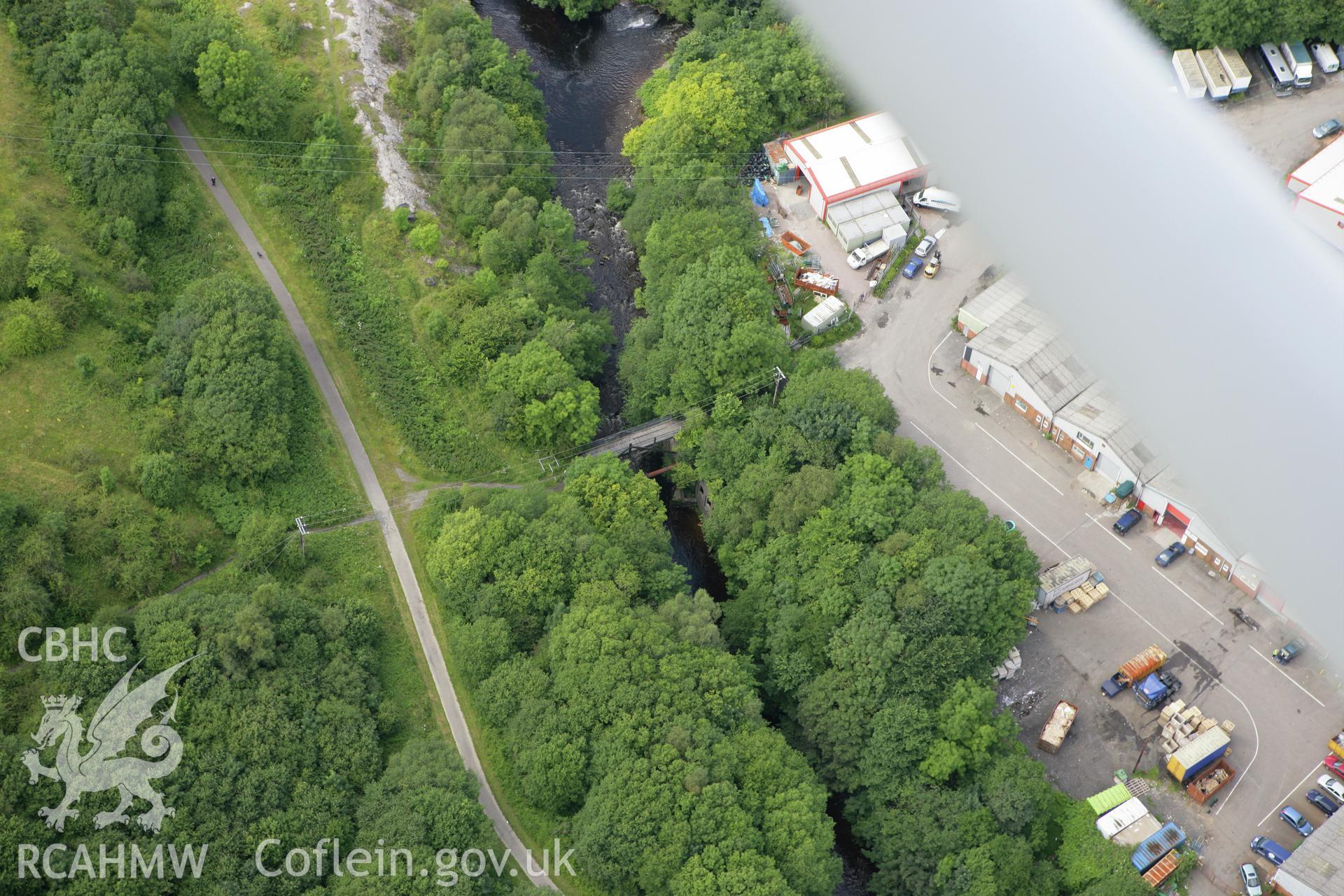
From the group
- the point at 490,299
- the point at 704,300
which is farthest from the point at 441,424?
the point at 704,300

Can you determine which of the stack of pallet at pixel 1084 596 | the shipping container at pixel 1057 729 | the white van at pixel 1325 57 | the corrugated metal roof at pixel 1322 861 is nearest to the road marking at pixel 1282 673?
the corrugated metal roof at pixel 1322 861

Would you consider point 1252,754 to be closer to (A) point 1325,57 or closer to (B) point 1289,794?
(B) point 1289,794

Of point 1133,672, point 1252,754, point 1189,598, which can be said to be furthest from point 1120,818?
point 1189,598

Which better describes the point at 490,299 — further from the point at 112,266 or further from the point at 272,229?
the point at 112,266

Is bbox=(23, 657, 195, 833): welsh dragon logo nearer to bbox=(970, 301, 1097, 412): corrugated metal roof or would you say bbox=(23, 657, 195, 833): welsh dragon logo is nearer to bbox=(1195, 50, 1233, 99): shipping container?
bbox=(970, 301, 1097, 412): corrugated metal roof

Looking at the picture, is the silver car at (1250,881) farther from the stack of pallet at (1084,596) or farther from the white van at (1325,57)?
the white van at (1325,57)

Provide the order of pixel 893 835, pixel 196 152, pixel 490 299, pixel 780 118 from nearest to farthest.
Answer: pixel 893 835 < pixel 490 299 < pixel 196 152 < pixel 780 118
